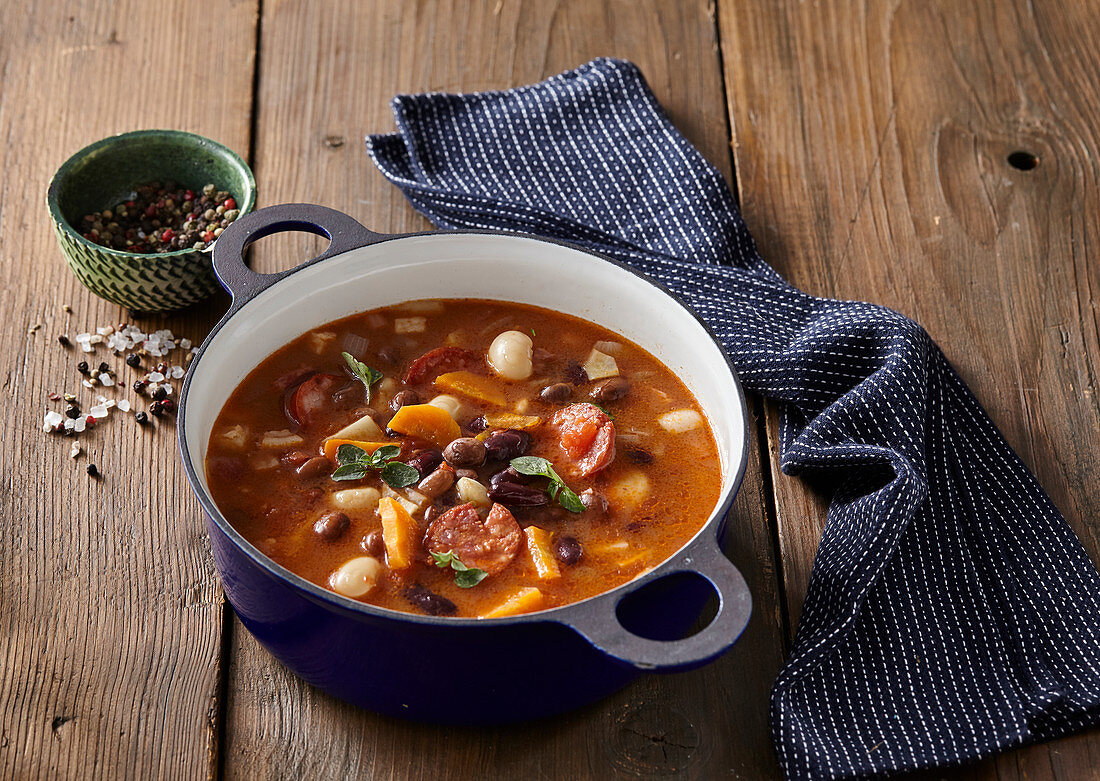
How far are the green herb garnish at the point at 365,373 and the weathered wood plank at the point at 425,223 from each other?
602 mm

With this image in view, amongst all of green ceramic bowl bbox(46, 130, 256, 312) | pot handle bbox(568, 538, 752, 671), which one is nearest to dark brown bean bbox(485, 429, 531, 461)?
pot handle bbox(568, 538, 752, 671)

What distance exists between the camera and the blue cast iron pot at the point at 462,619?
2006mm

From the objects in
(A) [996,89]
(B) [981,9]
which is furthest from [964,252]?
(B) [981,9]

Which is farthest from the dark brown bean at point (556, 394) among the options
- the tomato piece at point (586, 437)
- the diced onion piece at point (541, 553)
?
the diced onion piece at point (541, 553)

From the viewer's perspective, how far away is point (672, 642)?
1970 millimetres

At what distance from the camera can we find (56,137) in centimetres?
361

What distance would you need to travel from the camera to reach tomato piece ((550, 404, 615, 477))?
8.47 feet

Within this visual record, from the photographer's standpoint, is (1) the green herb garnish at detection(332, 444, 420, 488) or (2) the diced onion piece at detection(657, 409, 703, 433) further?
(2) the diced onion piece at detection(657, 409, 703, 433)

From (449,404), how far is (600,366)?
377 millimetres

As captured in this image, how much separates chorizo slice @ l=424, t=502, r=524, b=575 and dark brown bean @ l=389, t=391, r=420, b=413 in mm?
343

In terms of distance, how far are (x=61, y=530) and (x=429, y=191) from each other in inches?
52.6

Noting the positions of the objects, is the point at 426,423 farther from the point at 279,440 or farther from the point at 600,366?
the point at 600,366

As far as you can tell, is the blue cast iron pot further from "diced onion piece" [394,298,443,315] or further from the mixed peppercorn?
the mixed peppercorn

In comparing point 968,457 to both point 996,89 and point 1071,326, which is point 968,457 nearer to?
point 1071,326
